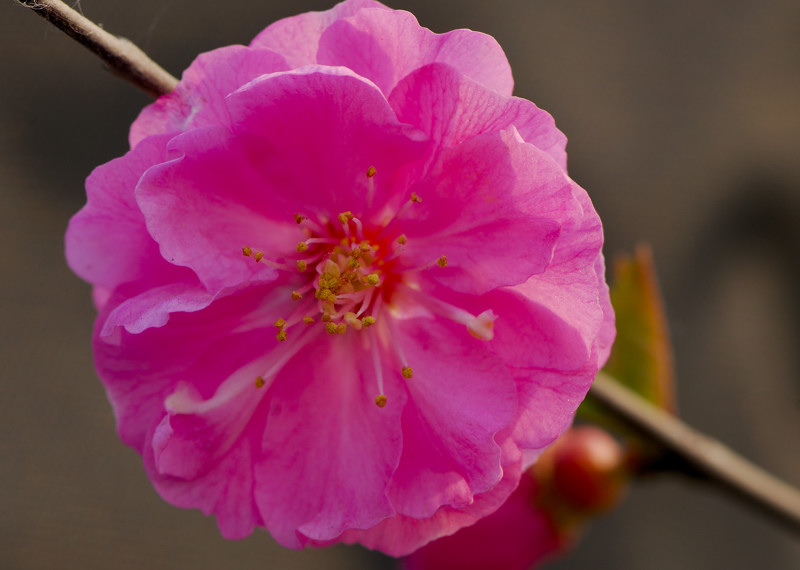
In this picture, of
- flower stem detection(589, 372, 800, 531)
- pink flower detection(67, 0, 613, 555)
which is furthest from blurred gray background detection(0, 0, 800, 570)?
pink flower detection(67, 0, 613, 555)

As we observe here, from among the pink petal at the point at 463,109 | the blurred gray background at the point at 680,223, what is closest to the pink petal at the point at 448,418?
the pink petal at the point at 463,109

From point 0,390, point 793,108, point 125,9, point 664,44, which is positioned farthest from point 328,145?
point 793,108

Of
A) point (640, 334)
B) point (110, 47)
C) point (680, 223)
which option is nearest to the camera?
point (110, 47)

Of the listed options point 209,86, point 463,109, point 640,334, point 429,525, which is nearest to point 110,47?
point 209,86

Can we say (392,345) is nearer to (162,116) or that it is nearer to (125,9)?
(162,116)

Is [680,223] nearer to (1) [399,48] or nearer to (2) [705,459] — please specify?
(2) [705,459]
